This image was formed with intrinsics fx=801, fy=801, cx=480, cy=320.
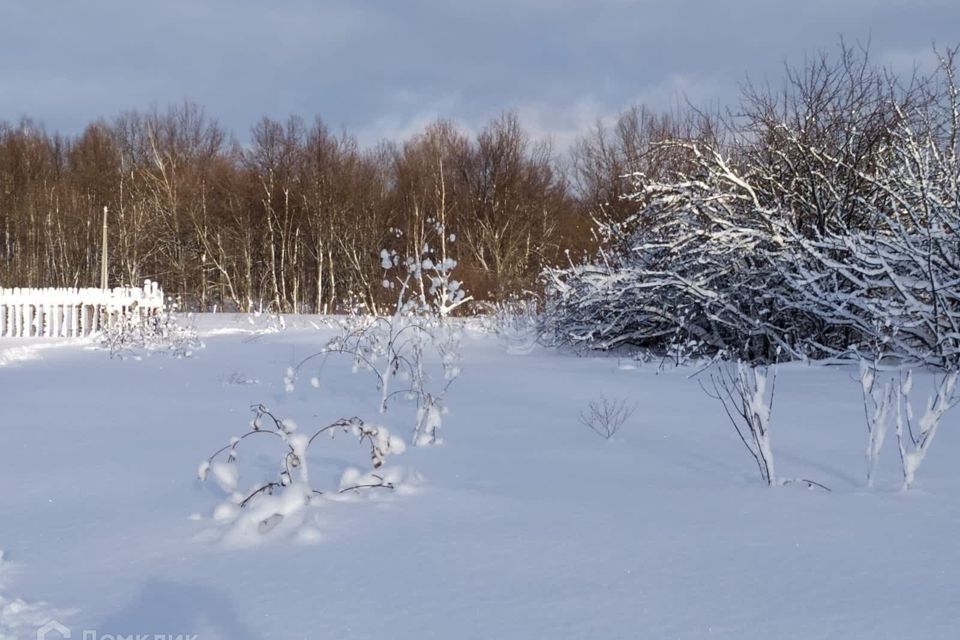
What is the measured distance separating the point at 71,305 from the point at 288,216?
12.5 meters

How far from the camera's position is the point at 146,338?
1075 centimetres

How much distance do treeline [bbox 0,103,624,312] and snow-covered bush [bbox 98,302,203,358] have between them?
13489mm

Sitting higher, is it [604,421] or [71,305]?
[71,305]

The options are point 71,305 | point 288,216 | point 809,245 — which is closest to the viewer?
point 809,245

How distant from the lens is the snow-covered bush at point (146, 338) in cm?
990

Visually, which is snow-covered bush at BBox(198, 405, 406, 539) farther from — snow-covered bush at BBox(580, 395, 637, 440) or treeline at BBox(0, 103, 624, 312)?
treeline at BBox(0, 103, 624, 312)

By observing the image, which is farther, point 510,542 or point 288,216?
point 288,216

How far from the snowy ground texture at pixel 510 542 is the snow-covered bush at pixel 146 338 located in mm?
5267

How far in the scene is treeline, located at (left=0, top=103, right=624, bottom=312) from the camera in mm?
26062

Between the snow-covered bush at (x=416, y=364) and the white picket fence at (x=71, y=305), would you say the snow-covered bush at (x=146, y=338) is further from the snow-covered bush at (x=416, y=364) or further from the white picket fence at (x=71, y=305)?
the snow-covered bush at (x=416, y=364)

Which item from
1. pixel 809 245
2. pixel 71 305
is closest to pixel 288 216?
pixel 71 305

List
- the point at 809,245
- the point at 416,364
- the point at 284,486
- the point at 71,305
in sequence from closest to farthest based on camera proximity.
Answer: the point at 284,486 → the point at 416,364 → the point at 809,245 → the point at 71,305

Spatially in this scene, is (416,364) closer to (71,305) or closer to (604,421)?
(604,421)

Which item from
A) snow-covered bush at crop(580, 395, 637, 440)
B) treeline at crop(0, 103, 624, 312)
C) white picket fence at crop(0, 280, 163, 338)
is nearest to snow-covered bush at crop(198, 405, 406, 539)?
snow-covered bush at crop(580, 395, 637, 440)
